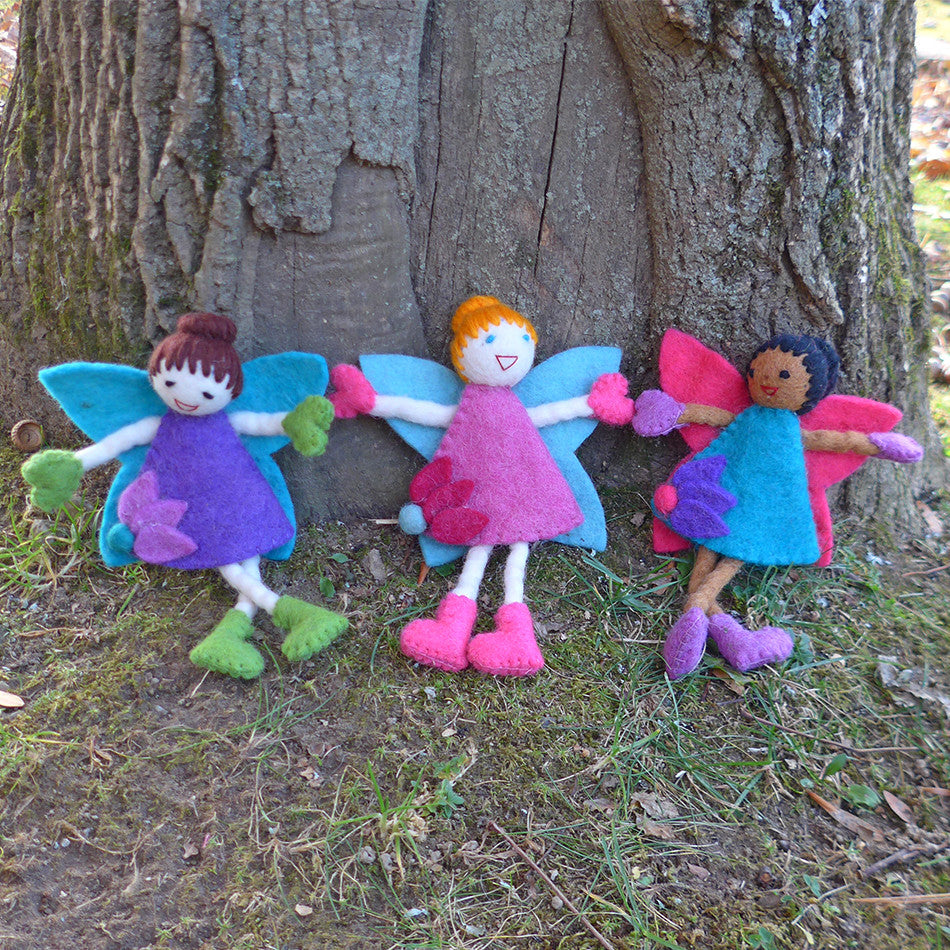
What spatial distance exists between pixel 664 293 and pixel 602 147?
47 cm

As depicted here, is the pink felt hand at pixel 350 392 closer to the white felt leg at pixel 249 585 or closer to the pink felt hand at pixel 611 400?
the white felt leg at pixel 249 585

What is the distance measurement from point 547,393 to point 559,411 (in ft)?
0.23

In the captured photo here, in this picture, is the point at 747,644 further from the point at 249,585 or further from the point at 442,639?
the point at 249,585

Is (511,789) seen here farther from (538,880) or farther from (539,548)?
(539,548)

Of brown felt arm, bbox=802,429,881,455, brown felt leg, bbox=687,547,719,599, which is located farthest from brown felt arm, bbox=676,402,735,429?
brown felt leg, bbox=687,547,719,599

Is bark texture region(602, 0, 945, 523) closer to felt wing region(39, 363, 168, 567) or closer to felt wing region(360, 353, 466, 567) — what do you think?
felt wing region(360, 353, 466, 567)

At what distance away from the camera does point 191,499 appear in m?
2.15

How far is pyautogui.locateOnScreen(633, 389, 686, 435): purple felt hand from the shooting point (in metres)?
2.35

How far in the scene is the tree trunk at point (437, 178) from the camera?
2010 mm

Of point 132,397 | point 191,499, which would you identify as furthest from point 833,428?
point 132,397

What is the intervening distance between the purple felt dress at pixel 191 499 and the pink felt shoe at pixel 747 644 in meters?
1.37

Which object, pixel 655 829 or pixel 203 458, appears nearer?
pixel 655 829

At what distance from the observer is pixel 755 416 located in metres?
2.36

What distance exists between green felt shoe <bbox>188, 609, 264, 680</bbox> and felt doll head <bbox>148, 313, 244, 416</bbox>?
2.01 ft
